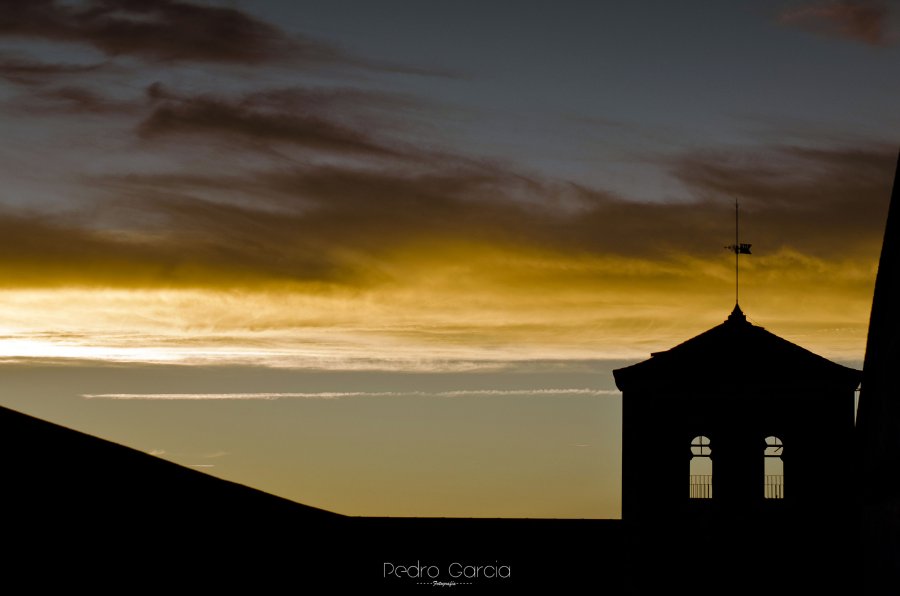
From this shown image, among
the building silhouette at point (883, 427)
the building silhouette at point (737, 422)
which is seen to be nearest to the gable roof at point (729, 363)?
the building silhouette at point (737, 422)

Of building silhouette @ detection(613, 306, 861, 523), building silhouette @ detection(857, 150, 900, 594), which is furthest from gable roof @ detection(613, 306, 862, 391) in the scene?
building silhouette @ detection(857, 150, 900, 594)

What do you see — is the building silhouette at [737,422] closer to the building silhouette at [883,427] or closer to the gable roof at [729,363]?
the gable roof at [729,363]

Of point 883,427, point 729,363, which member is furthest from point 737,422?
point 883,427

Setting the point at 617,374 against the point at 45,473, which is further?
the point at 617,374

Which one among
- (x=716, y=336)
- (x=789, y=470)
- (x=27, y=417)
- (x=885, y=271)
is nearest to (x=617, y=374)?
(x=716, y=336)

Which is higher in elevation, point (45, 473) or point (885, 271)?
point (885, 271)

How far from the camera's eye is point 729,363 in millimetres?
38312

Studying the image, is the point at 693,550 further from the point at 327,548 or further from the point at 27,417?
the point at 27,417

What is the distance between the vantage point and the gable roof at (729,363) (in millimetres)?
37844

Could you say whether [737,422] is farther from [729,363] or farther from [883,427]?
[883,427]

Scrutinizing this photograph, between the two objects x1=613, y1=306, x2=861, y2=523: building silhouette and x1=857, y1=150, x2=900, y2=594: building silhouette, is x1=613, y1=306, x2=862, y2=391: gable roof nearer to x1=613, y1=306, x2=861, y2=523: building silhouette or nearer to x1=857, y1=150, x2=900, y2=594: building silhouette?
x1=613, y1=306, x2=861, y2=523: building silhouette

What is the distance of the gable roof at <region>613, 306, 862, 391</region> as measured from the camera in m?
37.8

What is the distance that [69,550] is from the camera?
19.0 meters

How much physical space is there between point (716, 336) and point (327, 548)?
12.9 meters
